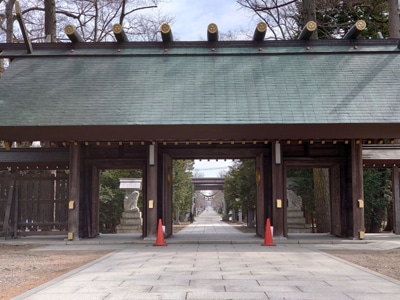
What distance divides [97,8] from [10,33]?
510 centimetres

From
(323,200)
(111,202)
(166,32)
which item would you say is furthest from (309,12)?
(111,202)

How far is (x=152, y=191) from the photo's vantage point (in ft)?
49.4

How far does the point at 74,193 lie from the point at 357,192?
30.1ft

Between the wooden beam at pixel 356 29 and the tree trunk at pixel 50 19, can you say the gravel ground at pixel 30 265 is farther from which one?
the tree trunk at pixel 50 19

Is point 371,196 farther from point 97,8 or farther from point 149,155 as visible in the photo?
point 97,8

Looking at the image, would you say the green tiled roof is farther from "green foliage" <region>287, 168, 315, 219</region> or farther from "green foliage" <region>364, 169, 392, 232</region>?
"green foliage" <region>287, 168, 315, 219</region>

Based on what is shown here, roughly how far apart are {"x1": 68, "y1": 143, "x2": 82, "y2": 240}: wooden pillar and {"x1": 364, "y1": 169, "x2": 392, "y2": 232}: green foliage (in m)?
13.5

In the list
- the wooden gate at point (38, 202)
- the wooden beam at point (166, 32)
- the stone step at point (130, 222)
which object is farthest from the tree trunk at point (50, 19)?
the stone step at point (130, 222)

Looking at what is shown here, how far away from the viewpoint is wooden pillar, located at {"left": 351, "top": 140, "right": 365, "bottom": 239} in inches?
584

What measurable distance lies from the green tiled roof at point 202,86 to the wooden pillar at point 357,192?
4.90ft

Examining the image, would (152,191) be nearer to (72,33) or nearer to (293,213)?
(72,33)

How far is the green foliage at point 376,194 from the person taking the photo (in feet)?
72.2

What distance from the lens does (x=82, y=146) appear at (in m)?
16.5

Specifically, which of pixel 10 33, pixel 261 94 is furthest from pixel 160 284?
pixel 10 33
